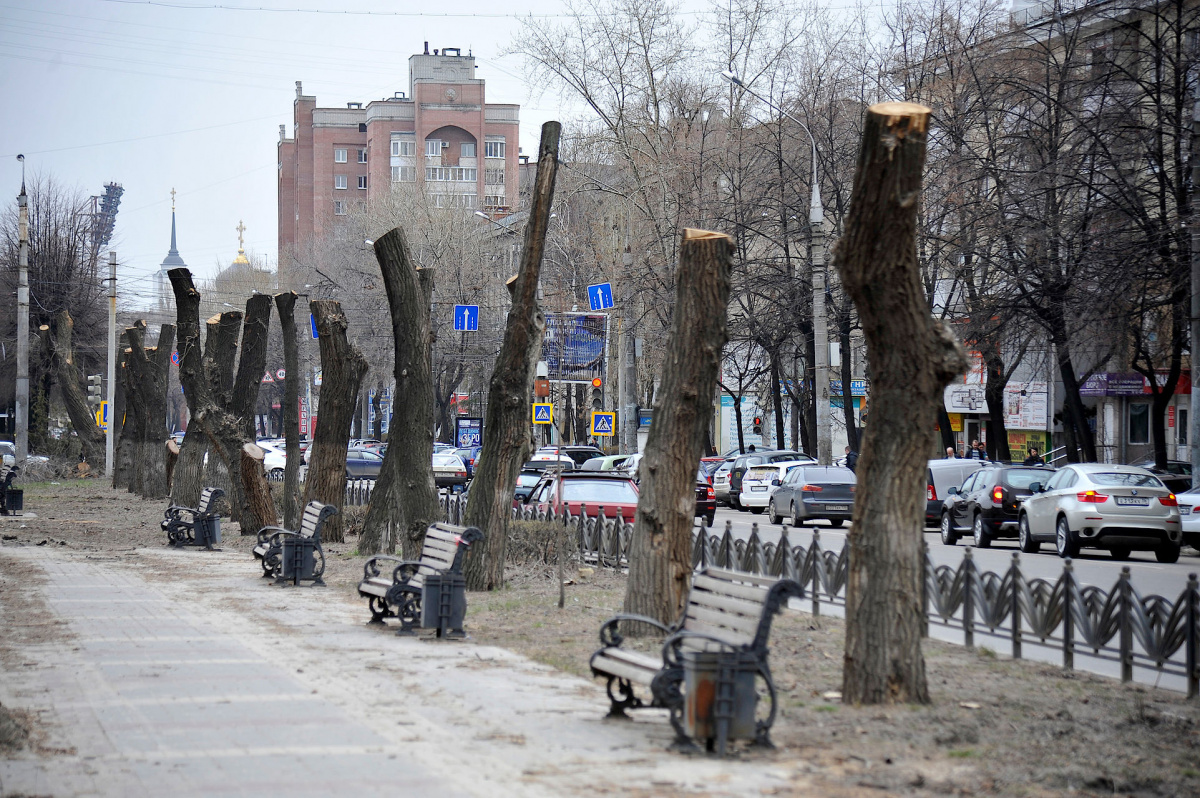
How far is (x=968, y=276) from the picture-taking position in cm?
3491

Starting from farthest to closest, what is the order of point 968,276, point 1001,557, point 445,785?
point 968,276 → point 1001,557 → point 445,785

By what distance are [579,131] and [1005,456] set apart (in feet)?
66.1

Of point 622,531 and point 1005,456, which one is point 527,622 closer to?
point 622,531

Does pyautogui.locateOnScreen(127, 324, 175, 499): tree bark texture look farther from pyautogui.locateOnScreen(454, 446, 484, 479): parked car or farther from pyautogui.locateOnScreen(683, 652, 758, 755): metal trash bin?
pyautogui.locateOnScreen(683, 652, 758, 755): metal trash bin

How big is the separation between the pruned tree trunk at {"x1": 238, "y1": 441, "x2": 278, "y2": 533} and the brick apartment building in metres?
75.7

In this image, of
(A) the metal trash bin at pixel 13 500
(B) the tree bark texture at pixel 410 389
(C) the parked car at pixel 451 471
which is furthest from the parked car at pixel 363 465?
(B) the tree bark texture at pixel 410 389

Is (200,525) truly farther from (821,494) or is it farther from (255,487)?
(821,494)

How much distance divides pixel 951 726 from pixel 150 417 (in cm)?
3465

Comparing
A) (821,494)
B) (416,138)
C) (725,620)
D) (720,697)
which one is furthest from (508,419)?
(416,138)

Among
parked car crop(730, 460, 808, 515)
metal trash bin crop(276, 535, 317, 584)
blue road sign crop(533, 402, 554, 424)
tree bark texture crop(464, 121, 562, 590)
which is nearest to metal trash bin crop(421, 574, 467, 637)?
tree bark texture crop(464, 121, 562, 590)

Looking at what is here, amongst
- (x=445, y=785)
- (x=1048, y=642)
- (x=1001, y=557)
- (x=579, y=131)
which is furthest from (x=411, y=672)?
(x=579, y=131)

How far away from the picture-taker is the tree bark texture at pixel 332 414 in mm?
22062

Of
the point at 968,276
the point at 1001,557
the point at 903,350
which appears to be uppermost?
the point at 968,276

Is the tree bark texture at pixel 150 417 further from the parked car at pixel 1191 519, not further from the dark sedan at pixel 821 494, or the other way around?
the parked car at pixel 1191 519
